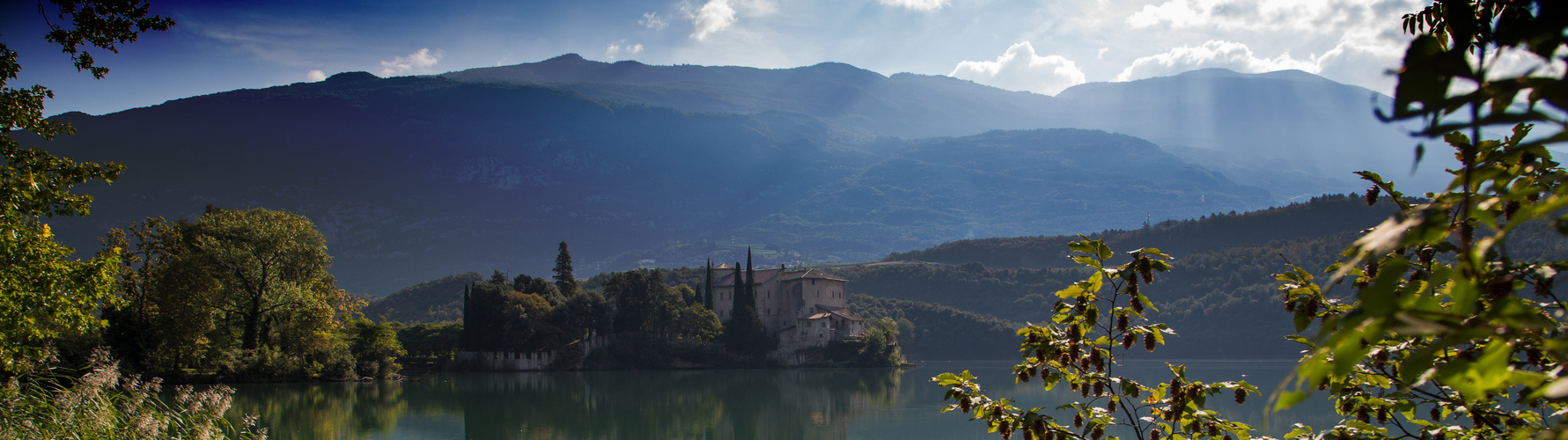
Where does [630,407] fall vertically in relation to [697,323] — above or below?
below

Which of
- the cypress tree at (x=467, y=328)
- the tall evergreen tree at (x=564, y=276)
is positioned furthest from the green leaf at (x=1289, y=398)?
the tall evergreen tree at (x=564, y=276)

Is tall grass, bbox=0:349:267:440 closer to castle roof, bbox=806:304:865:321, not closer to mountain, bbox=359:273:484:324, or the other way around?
castle roof, bbox=806:304:865:321

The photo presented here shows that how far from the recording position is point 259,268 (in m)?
29.8

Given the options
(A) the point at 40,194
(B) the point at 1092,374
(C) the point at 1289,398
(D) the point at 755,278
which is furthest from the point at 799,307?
(C) the point at 1289,398

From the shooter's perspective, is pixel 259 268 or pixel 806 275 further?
pixel 806 275

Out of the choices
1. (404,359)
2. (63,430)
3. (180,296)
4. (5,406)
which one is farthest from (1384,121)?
(404,359)

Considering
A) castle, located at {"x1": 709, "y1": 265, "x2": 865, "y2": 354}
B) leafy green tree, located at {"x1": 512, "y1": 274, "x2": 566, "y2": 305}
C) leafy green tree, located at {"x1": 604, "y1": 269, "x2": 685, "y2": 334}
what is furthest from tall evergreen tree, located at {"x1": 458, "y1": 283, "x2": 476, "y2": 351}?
castle, located at {"x1": 709, "y1": 265, "x2": 865, "y2": 354}

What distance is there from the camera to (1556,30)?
96cm

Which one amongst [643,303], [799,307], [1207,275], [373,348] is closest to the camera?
[373,348]

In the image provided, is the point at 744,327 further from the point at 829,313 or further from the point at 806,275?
the point at 806,275

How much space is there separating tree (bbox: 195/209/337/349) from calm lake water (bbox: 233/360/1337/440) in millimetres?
2554

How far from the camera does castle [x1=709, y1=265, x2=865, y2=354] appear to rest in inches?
2352

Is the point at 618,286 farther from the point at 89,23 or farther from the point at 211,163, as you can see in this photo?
the point at 211,163

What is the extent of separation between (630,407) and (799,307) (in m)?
30.7
